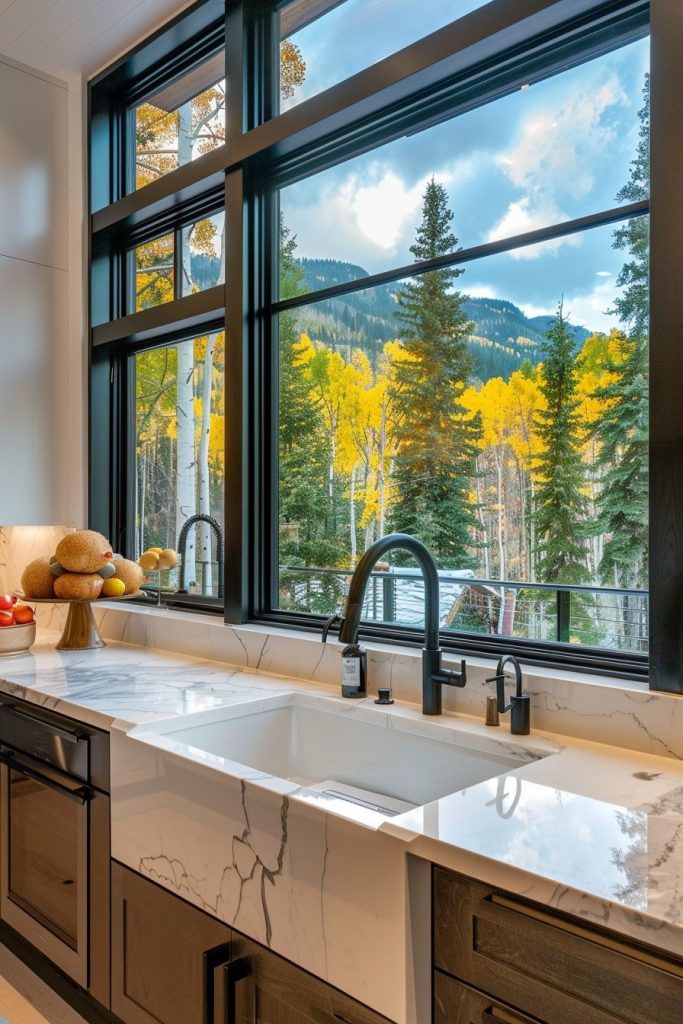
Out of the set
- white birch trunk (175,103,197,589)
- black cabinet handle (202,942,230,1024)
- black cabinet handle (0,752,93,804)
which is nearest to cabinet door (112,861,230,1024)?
black cabinet handle (202,942,230,1024)

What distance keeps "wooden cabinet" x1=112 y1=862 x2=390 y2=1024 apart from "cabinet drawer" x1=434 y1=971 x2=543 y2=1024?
4.6 inches

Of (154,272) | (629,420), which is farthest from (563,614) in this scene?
(154,272)

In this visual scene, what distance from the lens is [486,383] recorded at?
2.17 metres

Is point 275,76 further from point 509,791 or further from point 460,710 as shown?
point 509,791

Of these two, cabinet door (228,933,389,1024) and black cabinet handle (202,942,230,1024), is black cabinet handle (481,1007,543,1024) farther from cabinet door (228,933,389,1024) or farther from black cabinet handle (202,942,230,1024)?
black cabinet handle (202,942,230,1024)

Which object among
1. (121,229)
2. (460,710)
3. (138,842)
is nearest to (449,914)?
(460,710)

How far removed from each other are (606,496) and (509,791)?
87cm

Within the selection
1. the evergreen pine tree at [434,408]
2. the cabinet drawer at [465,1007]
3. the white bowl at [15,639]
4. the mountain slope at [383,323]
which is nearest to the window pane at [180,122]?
the mountain slope at [383,323]

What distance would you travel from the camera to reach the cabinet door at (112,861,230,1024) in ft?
4.97

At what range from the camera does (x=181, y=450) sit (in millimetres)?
3146

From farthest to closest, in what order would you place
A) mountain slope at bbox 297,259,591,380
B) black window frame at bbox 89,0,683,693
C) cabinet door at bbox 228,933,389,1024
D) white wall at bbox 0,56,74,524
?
white wall at bbox 0,56,74,524 < mountain slope at bbox 297,259,591,380 < black window frame at bbox 89,0,683,693 < cabinet door at bbox 228,933,389,1024

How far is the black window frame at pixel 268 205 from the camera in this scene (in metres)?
1.55

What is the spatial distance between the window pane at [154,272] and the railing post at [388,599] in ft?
5.30

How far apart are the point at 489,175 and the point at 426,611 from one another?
48.8 inches
